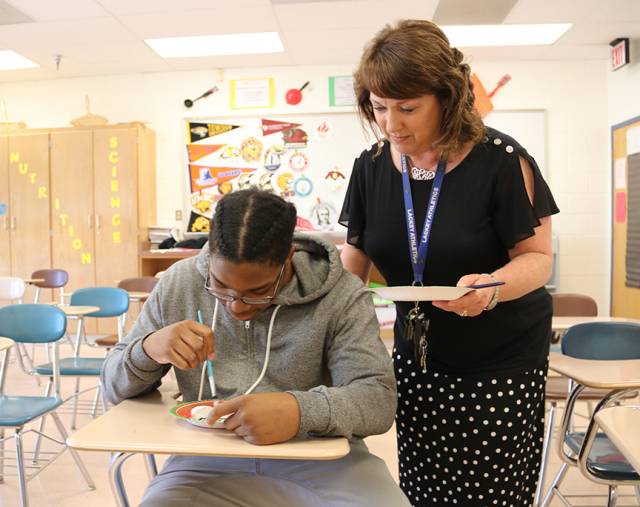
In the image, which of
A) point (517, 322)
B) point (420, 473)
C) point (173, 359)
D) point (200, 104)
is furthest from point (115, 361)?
point (200, 104)

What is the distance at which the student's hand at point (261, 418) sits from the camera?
3.12 feet

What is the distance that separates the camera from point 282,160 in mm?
6238

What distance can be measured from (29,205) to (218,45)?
272 cm

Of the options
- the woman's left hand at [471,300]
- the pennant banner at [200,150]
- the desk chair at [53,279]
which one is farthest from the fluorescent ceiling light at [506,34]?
the woman's left hand at [471,300]

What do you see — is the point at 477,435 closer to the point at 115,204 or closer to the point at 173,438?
the point at 173,438

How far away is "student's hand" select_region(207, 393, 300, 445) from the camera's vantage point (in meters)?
0.95

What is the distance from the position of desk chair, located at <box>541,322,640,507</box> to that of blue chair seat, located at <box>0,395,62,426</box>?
1.96 m

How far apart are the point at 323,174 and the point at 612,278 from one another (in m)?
3.12

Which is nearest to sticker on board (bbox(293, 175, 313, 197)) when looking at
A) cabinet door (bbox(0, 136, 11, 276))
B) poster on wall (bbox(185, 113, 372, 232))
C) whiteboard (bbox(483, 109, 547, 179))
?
poster on wall (bbox(185, 113, 372, 232))

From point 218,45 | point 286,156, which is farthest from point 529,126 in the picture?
point 218,45

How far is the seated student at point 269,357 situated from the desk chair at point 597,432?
2.14 feet

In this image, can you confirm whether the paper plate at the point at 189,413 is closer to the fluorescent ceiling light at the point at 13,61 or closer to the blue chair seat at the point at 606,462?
the blue chair seat at the point at 606,462

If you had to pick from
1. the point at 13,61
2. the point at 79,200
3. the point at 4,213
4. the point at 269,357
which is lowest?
the point at 269,357

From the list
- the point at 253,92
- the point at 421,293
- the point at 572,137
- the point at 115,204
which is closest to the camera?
the point at 421,293
